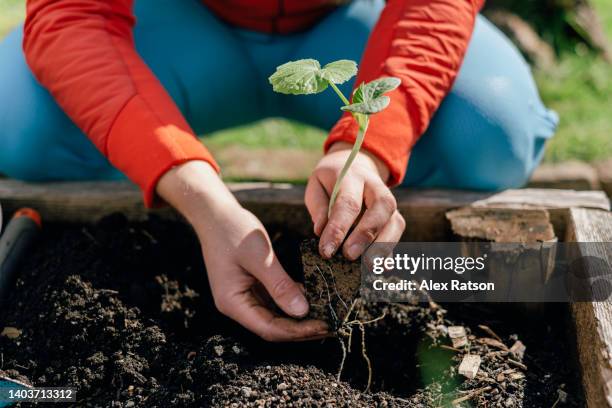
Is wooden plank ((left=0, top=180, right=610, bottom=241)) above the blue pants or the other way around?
the other way around

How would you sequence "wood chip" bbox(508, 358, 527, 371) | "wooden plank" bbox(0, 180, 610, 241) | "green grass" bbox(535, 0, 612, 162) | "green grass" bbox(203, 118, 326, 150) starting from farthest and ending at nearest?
"green grass" bbox(203, 118, 326, 150) < "green grass" bbox(535, 0, 612, 162) < "wooden plank" bbox(0, 180, 610, 241) < "wood chip" bbox(508, 358, 527, 371)

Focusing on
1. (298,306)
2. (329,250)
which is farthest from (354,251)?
(298,306)

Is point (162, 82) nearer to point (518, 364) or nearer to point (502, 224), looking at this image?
point (502, 224)

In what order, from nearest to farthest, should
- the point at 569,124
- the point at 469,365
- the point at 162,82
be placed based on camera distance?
the point at 469,365, the point at 162,82, the point at 569,124

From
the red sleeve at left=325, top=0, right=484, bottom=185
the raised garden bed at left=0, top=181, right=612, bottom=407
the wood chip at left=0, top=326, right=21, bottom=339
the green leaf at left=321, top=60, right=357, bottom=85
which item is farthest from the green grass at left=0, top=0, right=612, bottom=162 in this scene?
the green leaf at left=321, top=60, right=357, bottom=85

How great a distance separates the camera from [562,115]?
318 cm

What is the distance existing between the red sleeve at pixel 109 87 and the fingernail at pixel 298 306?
0.41m

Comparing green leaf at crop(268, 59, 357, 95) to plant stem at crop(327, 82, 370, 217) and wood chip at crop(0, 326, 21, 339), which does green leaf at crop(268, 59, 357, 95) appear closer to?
plant stem at crop(327, 82, 370, 217)

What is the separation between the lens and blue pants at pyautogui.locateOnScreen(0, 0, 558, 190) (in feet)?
5.90

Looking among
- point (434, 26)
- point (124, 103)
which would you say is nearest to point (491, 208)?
point (434, 26)

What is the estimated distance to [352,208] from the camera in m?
1.30

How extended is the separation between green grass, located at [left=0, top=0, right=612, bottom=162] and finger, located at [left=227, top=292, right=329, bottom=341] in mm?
1553

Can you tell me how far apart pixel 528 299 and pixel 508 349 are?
0.15m

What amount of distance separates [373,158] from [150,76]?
1.97 feet
